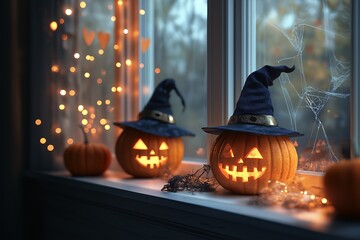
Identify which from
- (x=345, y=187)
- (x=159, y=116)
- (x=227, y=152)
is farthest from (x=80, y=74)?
(x=345, y=187)

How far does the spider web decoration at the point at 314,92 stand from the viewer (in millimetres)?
1356

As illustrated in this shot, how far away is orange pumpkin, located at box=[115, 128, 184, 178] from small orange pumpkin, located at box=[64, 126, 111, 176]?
18 centimetres

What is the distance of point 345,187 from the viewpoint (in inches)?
39.2

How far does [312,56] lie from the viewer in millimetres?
1422

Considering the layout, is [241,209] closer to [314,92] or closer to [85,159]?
[314,92]

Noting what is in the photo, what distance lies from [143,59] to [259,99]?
93 cm

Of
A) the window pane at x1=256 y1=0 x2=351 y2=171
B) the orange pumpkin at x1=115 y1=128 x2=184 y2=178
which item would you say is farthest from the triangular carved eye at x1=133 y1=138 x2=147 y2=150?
the window pane at x1=256 y1=0 x2=351 y2=171

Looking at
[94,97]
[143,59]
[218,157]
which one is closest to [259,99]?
[218,157]

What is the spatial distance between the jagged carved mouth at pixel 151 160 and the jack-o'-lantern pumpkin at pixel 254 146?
Result: 0.44m

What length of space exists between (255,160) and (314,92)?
31cm

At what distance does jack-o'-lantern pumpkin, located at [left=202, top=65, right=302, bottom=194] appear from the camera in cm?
134

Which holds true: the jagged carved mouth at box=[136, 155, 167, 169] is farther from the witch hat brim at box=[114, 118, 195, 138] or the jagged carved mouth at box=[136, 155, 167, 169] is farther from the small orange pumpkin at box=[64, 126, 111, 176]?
the small orange pumpkin at box=[64, 126, 111, 176]

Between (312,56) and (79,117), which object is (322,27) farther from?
(79,117)

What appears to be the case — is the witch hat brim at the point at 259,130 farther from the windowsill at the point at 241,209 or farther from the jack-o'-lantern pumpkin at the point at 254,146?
the windowsill at the point at 241,209
